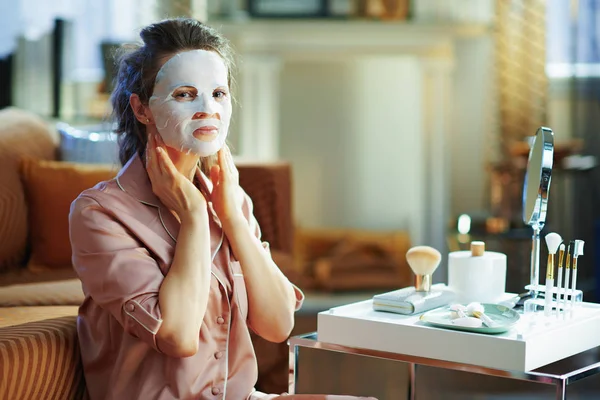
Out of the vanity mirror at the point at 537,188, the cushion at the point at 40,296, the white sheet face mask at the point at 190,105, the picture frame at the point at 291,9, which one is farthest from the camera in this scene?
the picture frame at the point at 291,9

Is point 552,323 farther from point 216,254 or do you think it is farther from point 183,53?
point 183,53

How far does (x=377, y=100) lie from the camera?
486 cm

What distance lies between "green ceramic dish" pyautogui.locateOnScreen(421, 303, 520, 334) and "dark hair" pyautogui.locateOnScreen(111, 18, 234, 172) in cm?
54

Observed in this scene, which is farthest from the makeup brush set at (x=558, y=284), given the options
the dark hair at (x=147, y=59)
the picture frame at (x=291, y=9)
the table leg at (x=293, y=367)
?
the picture frame at (x=291, y=9)

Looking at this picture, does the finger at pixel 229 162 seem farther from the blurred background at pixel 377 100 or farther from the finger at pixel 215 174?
the blurred background at pixel 377 100

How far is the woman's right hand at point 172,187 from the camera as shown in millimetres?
1444

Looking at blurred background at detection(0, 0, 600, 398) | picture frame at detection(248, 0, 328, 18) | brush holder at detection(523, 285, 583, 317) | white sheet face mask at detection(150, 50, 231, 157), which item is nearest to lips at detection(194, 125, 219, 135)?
white sheet face mask at detection(150, 50, 231, 157)

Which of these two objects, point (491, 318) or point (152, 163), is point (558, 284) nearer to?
point (491, 318)

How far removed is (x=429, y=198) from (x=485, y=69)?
71 cm

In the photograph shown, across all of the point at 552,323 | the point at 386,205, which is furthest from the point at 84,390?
the point at 386,205

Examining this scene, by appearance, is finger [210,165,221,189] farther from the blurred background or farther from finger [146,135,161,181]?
the blurred background

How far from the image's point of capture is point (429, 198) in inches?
184

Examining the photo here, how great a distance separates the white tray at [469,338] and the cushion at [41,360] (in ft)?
→ 1.40

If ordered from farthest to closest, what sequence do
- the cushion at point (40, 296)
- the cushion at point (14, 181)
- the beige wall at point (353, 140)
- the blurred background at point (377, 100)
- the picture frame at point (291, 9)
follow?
the beige wall at point (353, 140)
the picture frame at point (291, 9)
the blurred background at point (377, 100)
the cushion at point (14, 181)
the cushion at point (40, 296)
